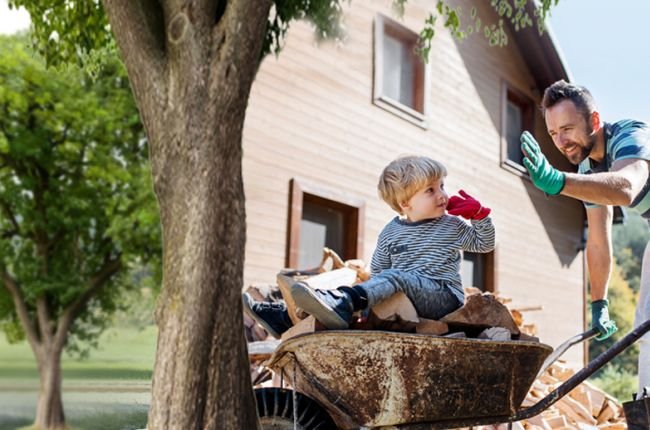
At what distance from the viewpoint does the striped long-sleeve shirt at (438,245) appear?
10.9 feet

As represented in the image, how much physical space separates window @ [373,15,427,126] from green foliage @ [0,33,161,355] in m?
6.63

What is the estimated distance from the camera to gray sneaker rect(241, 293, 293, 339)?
11.1 ft

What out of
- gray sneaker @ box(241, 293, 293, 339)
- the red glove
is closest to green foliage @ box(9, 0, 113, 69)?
gray sneaker @ box(241, 293, 293, 339)

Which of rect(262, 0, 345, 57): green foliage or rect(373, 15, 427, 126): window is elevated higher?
rect(373, 15, 427, 126): window

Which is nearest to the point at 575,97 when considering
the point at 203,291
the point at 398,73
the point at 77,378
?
the point at 203,291

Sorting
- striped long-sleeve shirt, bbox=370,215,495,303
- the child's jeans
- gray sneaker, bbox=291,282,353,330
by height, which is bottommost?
gray sneaker, bbox=291,282,353,330

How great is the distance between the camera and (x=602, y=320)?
384 centimetres

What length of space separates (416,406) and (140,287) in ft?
48.3

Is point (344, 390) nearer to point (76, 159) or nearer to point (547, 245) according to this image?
point (547, 245)

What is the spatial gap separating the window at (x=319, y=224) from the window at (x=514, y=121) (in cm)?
434

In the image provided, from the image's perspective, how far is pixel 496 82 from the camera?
41.6 ft

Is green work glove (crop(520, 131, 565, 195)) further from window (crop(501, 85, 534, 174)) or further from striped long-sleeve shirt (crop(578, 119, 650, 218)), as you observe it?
window (crop(501, 85, 534, 174))

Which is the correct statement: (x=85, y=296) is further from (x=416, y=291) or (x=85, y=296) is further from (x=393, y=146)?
(x=416, y=291)

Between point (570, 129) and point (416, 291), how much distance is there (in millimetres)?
1090
